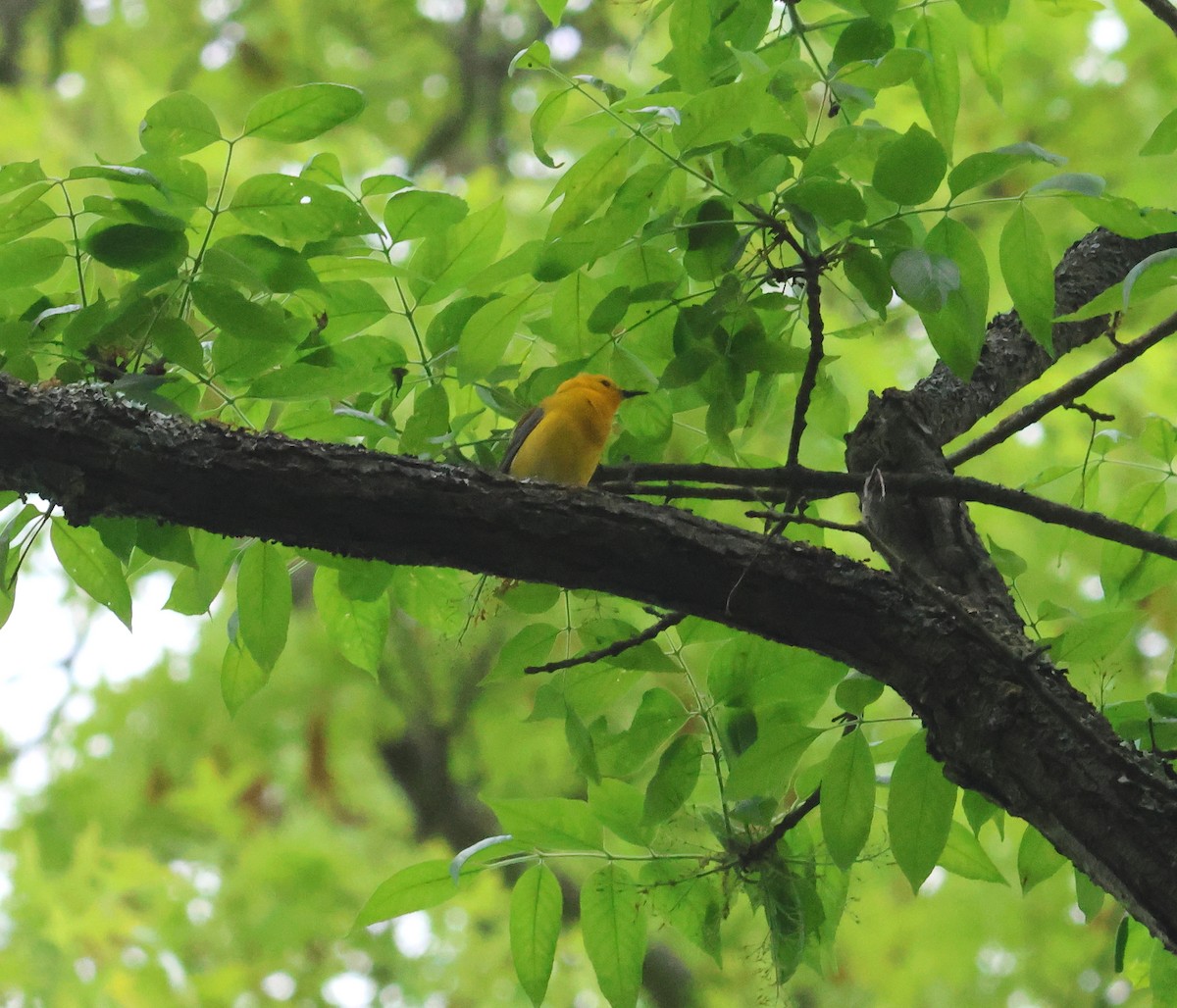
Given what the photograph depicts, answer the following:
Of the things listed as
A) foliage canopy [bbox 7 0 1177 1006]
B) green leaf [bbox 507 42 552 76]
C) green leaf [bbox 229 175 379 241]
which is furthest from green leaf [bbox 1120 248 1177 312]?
green leaf [bbox 229 175 379 241]

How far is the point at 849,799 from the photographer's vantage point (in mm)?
1900

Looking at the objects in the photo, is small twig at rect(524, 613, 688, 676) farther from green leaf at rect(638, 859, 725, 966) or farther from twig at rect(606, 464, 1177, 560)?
green leaf at rect(638, 859, 725, 966)

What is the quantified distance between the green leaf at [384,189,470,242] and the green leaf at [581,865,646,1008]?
1270 millimetres

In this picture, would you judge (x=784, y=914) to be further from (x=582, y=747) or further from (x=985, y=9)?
(x=985, y=9)

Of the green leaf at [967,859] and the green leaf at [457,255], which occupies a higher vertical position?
the green leaf at [457,255]

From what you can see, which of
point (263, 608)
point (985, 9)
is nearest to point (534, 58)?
point (985, 9)

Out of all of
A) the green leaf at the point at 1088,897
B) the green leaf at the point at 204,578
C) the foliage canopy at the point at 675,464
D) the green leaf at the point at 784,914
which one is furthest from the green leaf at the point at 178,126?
the green leaf at the point at 1088,897

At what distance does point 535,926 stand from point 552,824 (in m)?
0.18

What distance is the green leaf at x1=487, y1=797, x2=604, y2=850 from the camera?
1.98m

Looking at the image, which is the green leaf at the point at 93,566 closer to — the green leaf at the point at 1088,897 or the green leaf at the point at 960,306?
the green leaf at the point at 960,306

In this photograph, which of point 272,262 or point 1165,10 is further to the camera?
point 1165,10

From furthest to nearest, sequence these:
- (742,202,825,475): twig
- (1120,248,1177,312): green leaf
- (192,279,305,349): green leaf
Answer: (192,279,305,349): green leaf → (742,202,825,475): twig → (1120,248,1177,312): green leaf

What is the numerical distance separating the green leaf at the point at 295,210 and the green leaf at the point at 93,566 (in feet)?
2.13

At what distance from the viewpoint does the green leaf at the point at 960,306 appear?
175 centimetres
